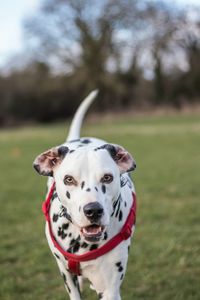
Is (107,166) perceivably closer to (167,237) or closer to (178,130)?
(167,237)

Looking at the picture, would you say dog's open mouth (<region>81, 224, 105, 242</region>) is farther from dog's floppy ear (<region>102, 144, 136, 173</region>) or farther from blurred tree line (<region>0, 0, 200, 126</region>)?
blurred tree line (<region>0, 0, 200, 126</region>)

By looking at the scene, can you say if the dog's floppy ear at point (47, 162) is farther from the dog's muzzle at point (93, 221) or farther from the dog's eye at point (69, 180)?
the dog's muzzle at point (93, 221)

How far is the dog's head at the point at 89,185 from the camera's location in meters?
2.56

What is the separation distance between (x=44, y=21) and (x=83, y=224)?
38273 mm

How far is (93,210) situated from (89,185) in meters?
0.16

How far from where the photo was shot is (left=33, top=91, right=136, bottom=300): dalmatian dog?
2.62 meters

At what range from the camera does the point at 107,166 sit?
2703 millimetres

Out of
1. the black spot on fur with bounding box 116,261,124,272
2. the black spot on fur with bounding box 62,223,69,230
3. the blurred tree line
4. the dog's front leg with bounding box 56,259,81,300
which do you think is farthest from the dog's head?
the blurred tree line

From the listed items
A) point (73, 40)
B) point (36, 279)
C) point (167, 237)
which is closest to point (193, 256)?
point (167, 237)

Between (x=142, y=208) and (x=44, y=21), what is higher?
(x=44, y=21)

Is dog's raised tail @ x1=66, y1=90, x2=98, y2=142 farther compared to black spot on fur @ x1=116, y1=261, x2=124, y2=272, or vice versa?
dog's raised tail @ x1=66, y1=90, x2=98, y2=142

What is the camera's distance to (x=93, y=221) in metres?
2.58

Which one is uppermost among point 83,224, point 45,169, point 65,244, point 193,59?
point 45,169

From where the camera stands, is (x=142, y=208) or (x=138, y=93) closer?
(x=142, y=208)
